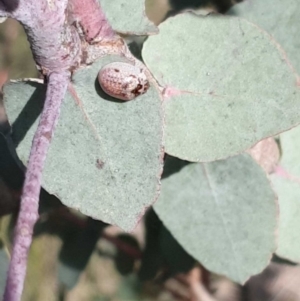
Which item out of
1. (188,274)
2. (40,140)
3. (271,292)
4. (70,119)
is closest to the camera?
(40,140)

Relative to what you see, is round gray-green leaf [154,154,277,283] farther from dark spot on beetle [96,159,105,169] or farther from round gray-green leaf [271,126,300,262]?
dark spot on beetle [96,159,105,169]

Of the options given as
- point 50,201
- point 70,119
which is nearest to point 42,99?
point 70,119

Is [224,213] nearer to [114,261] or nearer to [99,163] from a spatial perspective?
[99,163]

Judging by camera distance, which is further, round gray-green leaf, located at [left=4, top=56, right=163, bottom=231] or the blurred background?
the blurred background

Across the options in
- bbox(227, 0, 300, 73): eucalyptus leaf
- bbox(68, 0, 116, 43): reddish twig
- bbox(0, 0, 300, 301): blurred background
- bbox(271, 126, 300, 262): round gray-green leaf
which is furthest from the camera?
bbox(0, 0, 300, 301): blurred background

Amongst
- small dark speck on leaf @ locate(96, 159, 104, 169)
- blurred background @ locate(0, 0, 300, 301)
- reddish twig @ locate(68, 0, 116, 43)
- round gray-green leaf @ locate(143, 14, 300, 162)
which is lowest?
blurred background @ locate(0, 0, 300, 301)

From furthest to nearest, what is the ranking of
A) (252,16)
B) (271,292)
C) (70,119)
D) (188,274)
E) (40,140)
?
(271,292)
(188,274)
(252,16)
(70,119)
(40,140)

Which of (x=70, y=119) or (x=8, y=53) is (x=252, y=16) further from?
(x=8, y=53)

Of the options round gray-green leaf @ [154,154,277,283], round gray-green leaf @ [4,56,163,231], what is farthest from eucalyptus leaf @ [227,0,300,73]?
round gray-green leaf @ [4,56,163,231]
